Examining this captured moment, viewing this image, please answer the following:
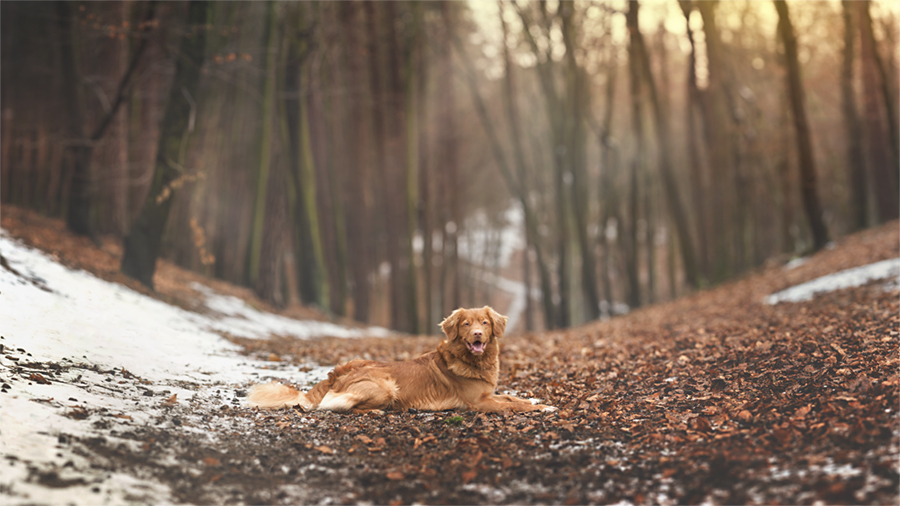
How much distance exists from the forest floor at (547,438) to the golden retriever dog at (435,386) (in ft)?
0.49

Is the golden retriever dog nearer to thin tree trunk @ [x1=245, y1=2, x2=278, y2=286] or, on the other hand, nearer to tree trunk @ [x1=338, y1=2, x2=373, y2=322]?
thin tree trunk @ [x1=245, y1=2, x2=278, y2=286]

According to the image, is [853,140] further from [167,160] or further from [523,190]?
[167,160]

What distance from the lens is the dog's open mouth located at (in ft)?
18.4

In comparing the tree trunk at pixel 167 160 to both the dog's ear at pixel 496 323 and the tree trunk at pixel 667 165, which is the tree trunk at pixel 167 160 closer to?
the dog's ear at pixel 496 323

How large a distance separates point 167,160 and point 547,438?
9851 mm

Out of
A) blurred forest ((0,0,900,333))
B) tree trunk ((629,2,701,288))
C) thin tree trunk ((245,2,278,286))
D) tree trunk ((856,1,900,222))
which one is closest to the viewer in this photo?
blurred forest ((0,0,900,333))

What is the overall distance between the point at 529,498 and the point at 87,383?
4.20 m

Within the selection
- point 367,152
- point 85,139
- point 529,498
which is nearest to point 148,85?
point 85,139

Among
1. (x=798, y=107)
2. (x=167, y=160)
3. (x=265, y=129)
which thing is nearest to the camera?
(x=167, y=160)

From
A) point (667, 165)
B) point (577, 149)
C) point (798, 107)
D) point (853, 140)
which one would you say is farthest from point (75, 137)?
point (853, 140)

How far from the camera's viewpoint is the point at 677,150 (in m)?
30.8

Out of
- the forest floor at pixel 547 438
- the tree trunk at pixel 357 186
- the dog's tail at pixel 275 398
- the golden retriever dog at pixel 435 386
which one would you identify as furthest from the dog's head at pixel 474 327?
the tree trunk at pixel 357 186

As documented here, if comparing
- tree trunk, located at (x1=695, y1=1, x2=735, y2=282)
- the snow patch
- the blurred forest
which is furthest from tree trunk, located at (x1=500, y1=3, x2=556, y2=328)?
the snow patch

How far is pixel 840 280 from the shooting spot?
1115 cm
